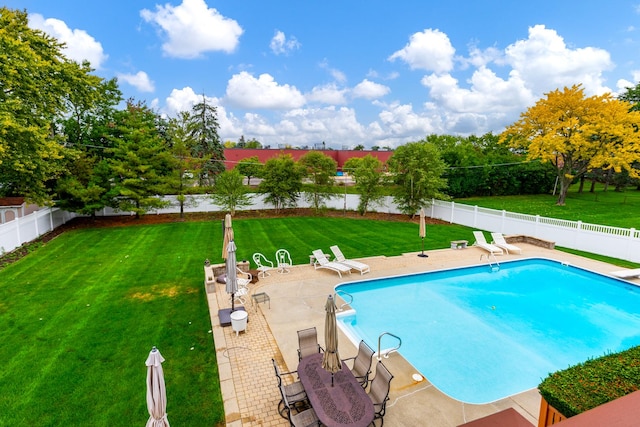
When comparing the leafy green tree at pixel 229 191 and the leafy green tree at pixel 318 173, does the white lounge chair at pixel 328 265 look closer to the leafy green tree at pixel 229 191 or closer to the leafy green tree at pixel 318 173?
the leafy green tree at pixel 229 191

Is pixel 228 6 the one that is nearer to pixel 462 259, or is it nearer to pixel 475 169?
pixel 462 259

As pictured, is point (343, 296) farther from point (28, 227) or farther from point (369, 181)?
point (28, 227)

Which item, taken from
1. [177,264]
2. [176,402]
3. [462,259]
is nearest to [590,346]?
[462,259]

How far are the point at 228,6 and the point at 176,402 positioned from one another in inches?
709

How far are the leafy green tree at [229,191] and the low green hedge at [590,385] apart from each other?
22045 millimetres

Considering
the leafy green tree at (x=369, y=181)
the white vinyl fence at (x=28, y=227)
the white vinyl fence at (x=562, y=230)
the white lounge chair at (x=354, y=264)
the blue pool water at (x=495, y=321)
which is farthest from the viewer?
the leafy green tree at (x=369, y=181)

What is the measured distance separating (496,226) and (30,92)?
24370 mm

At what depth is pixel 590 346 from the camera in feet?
27.6

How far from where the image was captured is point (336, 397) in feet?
16.4

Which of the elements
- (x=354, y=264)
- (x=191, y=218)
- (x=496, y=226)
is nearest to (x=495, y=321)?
(x=354, y=264)

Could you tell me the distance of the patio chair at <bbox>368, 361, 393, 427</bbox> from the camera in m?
4.92

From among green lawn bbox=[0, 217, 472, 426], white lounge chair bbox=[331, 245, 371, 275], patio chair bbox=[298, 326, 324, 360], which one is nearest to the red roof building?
green lawn bbox=[0, 217, 472, 426]

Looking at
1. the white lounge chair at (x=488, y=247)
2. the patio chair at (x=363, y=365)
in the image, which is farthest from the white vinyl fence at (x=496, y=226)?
the patio chair at (x=363, y=365)

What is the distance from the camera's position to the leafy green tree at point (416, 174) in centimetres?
2252
